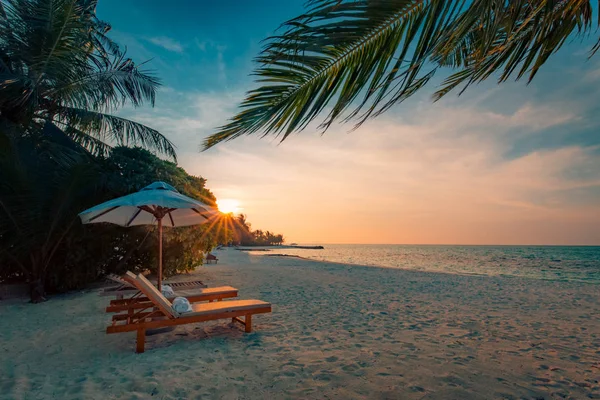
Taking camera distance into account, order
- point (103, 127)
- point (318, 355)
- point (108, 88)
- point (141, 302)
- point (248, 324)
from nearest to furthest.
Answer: point (318, 355)
point (248, 324)
point (141, 302)
point (108, 88)
point (103, 127)

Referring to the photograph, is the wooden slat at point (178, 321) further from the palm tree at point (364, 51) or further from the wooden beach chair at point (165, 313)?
the palm tree at point (364, 51)

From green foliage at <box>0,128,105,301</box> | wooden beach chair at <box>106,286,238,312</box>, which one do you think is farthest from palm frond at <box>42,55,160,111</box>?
wooden beach chair at <box>106,286,238,312</box>

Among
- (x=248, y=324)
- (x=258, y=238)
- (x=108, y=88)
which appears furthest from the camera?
(x=258, y=238)

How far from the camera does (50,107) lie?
1027 centimetres

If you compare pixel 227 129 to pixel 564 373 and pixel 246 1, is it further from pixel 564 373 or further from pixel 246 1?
pixel 564 373

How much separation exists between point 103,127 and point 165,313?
8.86 m

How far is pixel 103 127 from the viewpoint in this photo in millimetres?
10750

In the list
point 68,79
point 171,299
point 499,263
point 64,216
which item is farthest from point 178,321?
point 499,263

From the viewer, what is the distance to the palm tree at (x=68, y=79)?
8305 mm

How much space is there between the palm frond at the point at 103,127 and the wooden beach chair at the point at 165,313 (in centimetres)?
756

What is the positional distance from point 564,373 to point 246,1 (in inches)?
192

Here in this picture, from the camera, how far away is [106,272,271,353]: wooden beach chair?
412cm

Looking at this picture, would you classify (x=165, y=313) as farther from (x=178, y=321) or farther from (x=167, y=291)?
(x=167, y=291)

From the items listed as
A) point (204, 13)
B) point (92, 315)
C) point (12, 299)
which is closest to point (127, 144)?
point (12, 299)
